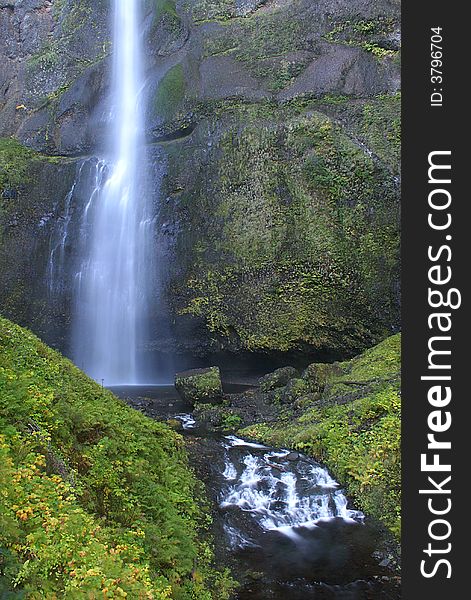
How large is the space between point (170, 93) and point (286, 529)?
19.1 meters

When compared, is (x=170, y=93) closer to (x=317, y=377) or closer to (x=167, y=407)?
(x=167, y=407)

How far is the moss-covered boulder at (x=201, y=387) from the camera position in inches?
514

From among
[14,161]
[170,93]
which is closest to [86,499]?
[170,93]

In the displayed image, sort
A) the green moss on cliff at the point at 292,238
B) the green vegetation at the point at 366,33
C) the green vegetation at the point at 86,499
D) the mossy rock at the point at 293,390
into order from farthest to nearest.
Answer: the green vegetation at the point at 366,33 → the green moss on cliff at the point at 292,238 → the mossy rock at the point at 293,390 → the green vegetation at the point at 86,499

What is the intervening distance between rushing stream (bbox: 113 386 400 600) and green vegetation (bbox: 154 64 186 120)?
15.8m

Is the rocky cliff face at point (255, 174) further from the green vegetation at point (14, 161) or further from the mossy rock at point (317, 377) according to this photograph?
the mossy rock at point (317, 377)

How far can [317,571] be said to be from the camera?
5145 mm

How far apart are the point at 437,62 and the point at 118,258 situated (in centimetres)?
1659

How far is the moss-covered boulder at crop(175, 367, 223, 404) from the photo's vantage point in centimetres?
1305

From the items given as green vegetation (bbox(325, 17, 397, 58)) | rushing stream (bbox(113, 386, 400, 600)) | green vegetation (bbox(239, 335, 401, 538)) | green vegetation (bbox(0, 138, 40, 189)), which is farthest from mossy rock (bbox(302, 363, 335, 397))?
green vegetation (bbox(0, 138, 40, 189))

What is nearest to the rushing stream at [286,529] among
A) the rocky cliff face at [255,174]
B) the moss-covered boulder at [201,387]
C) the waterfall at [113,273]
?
the moss-covered boulder at [201,387]

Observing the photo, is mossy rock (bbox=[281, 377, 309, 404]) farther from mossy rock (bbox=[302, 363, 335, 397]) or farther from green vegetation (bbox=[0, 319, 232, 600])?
green vegetation (bbox=[0, 319, 232, 600])

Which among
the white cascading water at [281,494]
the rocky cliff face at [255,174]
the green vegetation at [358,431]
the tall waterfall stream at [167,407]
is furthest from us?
the rocky cliff face at [255,174]

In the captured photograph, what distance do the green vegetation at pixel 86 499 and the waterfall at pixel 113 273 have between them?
12016 mm
